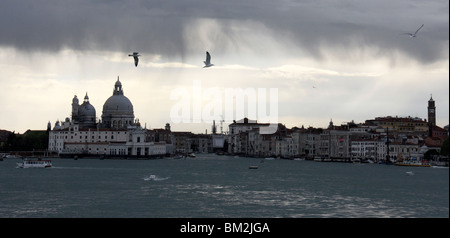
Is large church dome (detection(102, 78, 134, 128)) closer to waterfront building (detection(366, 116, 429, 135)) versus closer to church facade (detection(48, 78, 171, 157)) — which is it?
church facade (detection(48, 78, 171, 157))

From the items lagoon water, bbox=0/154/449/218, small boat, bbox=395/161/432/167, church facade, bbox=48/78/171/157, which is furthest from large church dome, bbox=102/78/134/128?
lagoon water, bbox=0/154/449/218

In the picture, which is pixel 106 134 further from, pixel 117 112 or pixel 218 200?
pixel 218 200

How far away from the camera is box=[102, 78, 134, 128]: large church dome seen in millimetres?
57812

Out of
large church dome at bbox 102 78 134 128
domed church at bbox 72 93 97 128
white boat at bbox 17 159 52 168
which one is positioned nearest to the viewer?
white boat at bbox 17 159 52 168

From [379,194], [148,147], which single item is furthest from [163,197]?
[148,147]

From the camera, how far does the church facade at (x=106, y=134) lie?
53625 millimetres

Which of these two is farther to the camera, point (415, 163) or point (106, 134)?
point (106, 134)

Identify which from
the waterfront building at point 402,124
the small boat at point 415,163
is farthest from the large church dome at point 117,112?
the small boat at point 415,163

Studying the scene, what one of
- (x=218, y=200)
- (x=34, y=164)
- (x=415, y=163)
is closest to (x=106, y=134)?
(x=34, y=164)

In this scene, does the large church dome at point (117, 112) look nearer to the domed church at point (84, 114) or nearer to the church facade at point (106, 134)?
the church facade at point (106, 134)

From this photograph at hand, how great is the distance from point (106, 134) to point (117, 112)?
3.17 metres

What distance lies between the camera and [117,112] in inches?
2279

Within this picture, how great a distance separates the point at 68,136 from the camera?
55.2 metres
